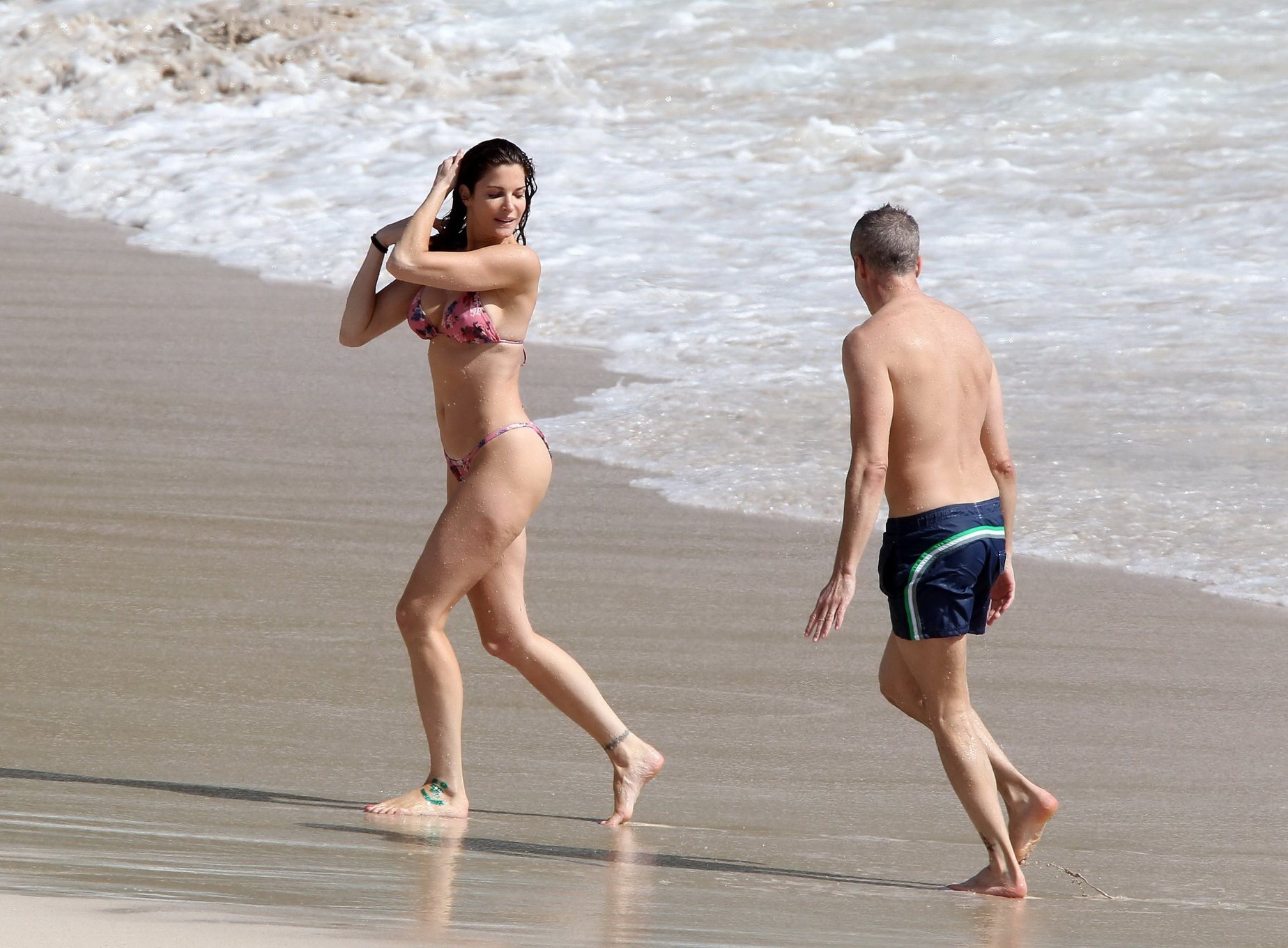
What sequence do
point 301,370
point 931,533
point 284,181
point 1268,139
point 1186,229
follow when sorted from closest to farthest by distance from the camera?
point 931,533, point 301,370, point 1186,229, point 284,181, point 1268,139

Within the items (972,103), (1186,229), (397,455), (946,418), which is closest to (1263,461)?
(397,455)

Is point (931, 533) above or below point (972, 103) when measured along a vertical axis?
below

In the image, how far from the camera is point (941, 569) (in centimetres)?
385

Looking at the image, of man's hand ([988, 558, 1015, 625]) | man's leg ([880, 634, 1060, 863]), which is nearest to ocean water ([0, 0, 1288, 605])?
man's hand ([988, 558, 1015, 625])

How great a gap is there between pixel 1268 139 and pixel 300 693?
41.8 ft

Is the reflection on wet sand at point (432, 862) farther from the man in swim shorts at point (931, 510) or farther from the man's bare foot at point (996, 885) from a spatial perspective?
the man's bare foot at point (996, 885)

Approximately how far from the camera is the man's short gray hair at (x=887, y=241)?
156 inches

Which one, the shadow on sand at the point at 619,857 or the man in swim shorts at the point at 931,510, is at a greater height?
the man in swim shorts at the point at 931,510

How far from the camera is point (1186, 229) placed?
43.1ft

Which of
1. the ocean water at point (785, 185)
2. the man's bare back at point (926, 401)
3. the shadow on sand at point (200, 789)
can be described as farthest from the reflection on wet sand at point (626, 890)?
the ocean water at point (785, 185)

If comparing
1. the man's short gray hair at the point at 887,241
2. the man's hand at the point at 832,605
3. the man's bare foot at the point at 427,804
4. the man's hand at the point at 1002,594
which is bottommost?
the man's bare foot at the point at 427,804

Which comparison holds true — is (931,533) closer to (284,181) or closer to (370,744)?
(370,744)

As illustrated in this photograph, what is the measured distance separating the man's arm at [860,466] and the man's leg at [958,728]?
0.86 ft

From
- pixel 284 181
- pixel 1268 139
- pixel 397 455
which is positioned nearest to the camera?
pixel 397 455
